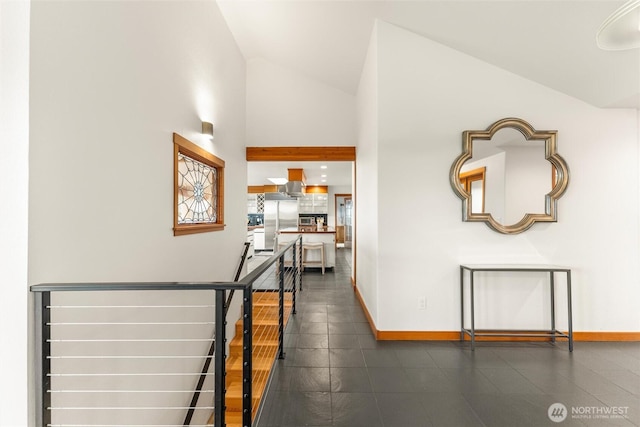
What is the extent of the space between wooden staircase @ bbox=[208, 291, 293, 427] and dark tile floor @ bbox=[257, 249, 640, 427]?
1.29 feet

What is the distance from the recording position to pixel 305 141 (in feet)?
15.8

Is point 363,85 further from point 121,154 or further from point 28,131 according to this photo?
point 28,131

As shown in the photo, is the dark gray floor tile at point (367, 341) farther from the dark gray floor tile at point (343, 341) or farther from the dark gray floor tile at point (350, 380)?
the dark gray floor tile at point (350, 380)

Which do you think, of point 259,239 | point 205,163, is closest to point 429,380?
point 205,163

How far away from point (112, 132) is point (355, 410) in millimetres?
2236

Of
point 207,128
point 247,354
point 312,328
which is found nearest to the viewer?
point 247,354

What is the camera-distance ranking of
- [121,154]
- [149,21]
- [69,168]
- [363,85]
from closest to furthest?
1. [69,168]
2. [121,154]
3. [149,21]
4. [363,85]

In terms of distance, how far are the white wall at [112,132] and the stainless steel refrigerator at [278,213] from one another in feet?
24.9

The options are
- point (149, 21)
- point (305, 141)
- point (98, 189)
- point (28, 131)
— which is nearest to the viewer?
point (28, 131)

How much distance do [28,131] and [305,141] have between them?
3827 mm

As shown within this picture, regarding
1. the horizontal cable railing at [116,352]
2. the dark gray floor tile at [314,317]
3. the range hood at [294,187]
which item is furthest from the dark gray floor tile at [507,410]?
the range hood at [294,187]

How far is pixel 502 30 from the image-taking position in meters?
2.57

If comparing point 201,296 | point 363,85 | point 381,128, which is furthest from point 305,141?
point 201,296

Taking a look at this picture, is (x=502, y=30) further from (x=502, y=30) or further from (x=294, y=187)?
(x=294, y=187)
